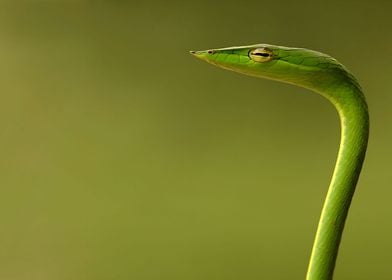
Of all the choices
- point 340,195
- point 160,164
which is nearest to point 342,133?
point 340,195

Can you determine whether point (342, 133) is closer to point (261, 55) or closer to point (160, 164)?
point (261, 55)

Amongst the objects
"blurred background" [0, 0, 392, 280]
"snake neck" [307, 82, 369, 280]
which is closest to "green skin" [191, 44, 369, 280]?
"snake neck" [307, 82, 369, 280]

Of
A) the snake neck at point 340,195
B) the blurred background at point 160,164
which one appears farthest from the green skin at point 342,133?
the blurred background at point 160,164

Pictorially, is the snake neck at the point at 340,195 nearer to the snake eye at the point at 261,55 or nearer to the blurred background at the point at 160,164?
the snake eye at the point at 261,55

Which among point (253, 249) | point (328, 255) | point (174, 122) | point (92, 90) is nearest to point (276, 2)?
point (174, 122)

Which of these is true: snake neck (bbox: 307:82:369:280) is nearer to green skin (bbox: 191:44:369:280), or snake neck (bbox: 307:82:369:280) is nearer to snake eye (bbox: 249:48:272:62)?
green skin (bbox: 191:44:369:280)

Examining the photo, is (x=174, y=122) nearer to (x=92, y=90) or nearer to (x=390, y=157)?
(x=92, y=90)
